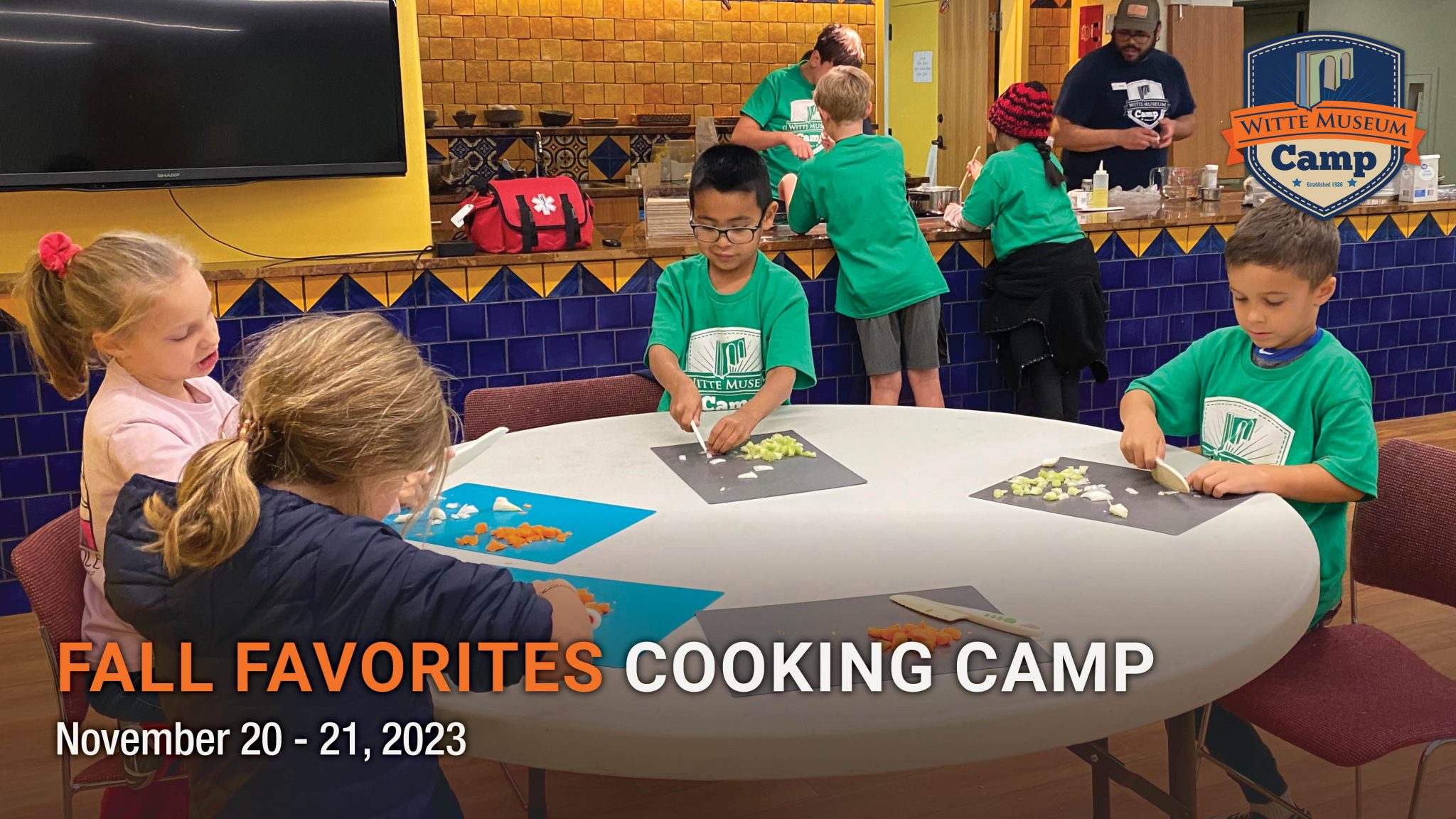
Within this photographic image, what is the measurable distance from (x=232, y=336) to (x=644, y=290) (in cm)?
126

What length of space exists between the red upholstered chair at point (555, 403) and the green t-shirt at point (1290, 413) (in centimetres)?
107

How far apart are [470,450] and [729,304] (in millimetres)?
840

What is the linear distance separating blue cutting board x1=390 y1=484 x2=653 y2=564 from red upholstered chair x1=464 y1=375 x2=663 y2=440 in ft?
1.98

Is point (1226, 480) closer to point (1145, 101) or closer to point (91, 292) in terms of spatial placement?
point (91, 292)

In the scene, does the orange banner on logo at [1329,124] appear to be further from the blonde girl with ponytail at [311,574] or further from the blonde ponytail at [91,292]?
the blonde girl with ponytail at [311,574]

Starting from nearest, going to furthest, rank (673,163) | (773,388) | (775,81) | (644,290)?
(773,388)
(644,290)
(673,163)
(775,81)

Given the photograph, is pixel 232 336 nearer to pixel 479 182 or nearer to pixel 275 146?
pixel 275 146

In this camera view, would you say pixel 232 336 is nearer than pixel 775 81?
Yes

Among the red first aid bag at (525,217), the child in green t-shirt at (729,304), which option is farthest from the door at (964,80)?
the child in green t-shirt at (729,304)

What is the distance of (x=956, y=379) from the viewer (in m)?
4.62

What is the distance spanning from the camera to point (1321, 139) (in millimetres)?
4949

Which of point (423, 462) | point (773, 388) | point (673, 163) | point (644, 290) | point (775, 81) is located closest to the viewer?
point (423, 462)

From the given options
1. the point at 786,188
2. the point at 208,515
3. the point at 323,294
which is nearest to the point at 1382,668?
the point at 208,515

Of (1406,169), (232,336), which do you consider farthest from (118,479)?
(1406,169)
